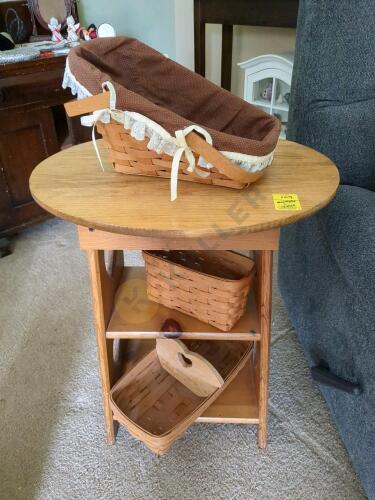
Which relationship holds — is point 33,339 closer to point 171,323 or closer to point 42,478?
point 42,478

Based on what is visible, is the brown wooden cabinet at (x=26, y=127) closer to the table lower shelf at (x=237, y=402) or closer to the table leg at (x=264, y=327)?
the table lower shelf at (x=237, y=402)

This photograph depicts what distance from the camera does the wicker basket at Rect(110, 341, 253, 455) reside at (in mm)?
787

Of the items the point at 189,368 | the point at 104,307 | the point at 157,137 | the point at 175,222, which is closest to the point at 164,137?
the point at 157,137

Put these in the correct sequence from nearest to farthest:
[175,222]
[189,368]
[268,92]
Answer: [175,222] → [189,368] → [268,92]

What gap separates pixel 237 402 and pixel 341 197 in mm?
471

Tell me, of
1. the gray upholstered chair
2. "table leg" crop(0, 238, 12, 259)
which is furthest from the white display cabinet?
"table leg" crop(0, 238, 12, 259)

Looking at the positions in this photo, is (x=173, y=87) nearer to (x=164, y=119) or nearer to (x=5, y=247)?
(x=164, y=119)

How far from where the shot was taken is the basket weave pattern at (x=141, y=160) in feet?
1.97

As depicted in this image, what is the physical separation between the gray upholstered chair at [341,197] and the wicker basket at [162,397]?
19cm

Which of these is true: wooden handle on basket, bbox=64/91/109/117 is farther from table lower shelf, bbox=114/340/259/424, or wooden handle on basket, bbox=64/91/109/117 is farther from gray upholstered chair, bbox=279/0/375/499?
table lower shelf, bbox=114/340/259/424

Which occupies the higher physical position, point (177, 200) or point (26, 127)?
point (177, 200)

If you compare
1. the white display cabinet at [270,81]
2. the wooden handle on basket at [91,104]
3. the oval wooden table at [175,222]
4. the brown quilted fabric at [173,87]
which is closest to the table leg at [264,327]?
the oval wooden table at [175,222]

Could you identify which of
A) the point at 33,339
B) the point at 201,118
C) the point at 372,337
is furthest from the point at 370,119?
the point at 33,339

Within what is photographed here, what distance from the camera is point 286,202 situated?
58 centimetres
